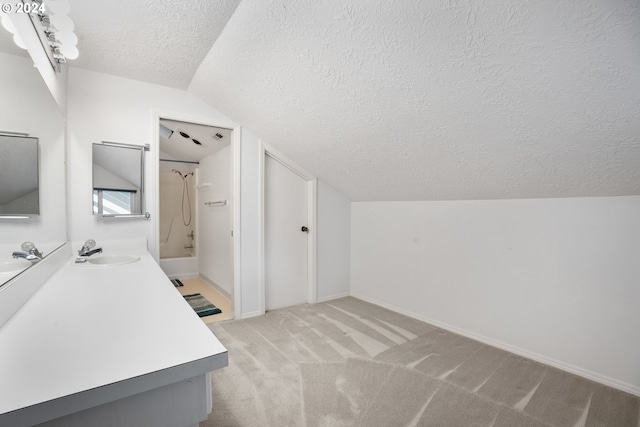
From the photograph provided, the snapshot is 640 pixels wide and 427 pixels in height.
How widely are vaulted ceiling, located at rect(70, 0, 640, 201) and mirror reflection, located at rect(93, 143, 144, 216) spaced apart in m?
0.60

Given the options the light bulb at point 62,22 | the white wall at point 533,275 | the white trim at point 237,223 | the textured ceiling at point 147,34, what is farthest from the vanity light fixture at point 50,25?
the white wall at point 533,275

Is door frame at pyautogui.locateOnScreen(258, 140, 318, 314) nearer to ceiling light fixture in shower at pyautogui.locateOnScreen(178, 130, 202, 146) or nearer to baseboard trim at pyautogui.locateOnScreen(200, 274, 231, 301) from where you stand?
baseboard trim at pyautogui.locateOnScreen(200, 274, 231, 301)

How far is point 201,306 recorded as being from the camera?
3.18 meters

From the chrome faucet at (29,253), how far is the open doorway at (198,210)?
5.22 feet

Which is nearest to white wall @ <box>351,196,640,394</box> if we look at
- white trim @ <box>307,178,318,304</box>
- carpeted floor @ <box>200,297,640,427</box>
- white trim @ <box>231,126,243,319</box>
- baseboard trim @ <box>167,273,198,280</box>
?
carpeted floor @ <box>200,297,640,427</box>

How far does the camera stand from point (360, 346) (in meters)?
2.22

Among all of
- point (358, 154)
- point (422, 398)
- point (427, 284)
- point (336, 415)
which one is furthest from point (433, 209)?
point (336, 415)

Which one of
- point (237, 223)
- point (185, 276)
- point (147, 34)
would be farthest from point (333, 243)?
point (147, 34)

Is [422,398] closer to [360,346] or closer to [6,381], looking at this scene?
[360,346]

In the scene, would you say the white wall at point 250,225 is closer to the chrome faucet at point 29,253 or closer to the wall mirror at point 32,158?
the wall mirror at point 32,158

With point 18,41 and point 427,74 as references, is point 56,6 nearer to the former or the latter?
point 18,41

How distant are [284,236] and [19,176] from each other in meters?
2.23

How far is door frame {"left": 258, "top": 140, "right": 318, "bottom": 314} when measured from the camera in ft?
9.52

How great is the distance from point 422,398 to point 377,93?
69.0 inches
